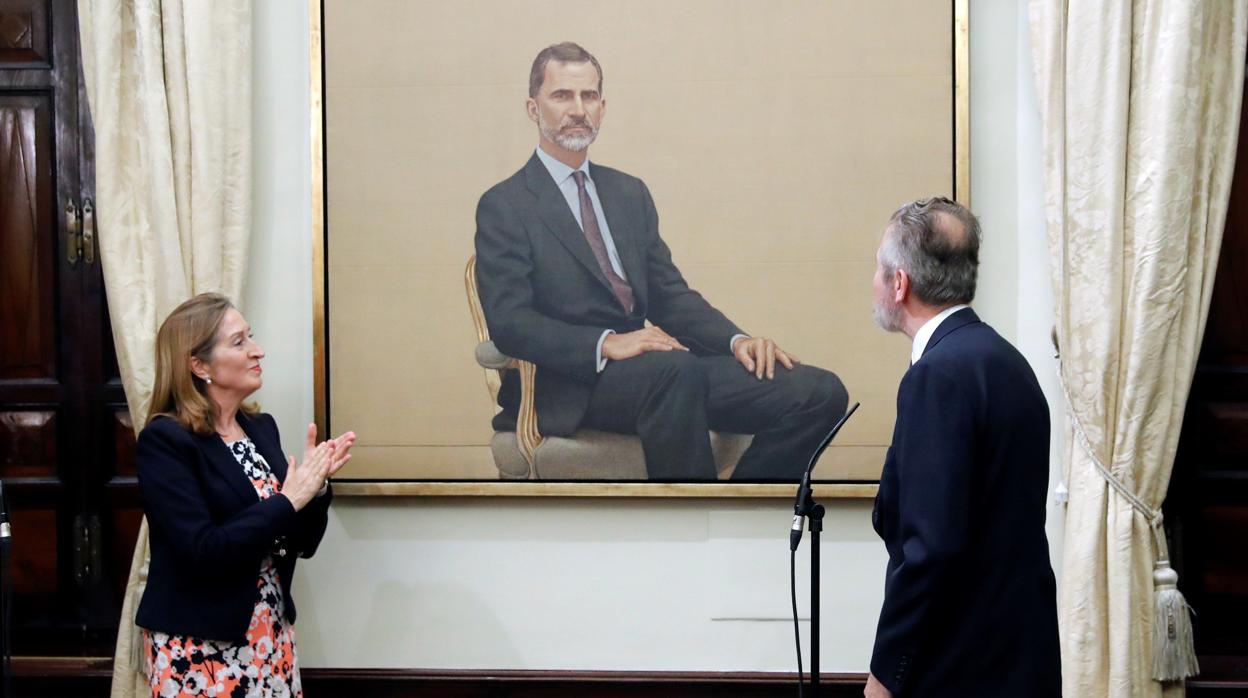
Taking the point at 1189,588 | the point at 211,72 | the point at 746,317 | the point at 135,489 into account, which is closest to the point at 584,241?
the point at 746,317

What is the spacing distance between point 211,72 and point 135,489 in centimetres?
143

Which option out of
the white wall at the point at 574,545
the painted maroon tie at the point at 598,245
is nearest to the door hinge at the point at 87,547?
the white wall at the point at 574,545

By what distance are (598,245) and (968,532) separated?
1867mm

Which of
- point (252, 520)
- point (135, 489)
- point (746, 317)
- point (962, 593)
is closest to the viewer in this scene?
point (962, 593)

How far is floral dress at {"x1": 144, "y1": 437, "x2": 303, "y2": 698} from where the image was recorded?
2.98 metres

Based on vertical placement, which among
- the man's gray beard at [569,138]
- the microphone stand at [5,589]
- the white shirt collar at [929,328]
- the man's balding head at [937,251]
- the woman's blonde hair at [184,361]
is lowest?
the microphone stand at [5,589]

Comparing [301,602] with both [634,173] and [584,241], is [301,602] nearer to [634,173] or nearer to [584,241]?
[584,241]

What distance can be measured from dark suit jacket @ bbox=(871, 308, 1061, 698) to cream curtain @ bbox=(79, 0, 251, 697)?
7.95 feet

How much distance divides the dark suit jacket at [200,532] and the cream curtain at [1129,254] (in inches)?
91.2

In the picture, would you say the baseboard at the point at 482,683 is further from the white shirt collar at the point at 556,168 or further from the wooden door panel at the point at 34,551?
the white shirt collar at the point at 556,168

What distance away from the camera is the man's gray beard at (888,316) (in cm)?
235

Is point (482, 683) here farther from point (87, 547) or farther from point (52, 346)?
point (52, 346)

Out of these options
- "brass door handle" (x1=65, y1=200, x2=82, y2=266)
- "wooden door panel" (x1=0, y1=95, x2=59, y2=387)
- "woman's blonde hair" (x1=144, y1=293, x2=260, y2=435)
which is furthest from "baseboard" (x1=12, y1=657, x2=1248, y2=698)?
"brass door handle" (x1=65, y1=200, x2=82, y2=266)

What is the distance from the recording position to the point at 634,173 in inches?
147
